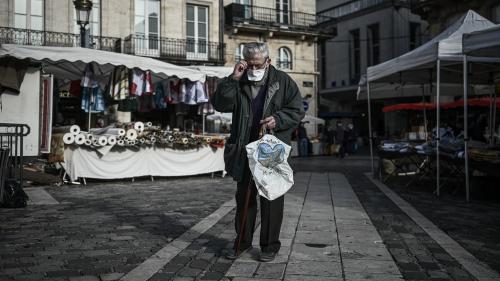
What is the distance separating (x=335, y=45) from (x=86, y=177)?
3680 centimetres

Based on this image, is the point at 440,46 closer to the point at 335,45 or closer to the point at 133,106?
the point at 133,106

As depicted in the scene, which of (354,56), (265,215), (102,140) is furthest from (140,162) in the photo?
(354,56)

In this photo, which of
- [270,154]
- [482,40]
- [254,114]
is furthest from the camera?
[482,40]

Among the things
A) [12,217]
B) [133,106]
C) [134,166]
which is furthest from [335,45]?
[12,217]

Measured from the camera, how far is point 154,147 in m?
11.7

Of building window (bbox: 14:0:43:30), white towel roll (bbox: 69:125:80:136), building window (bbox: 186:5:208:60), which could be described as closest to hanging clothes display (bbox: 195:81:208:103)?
white towel roll (bbox: 69:125:80:136)

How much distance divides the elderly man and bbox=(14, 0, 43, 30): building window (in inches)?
754

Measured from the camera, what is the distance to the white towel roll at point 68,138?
10.4 metres

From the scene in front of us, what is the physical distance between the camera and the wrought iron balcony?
88.6 feet

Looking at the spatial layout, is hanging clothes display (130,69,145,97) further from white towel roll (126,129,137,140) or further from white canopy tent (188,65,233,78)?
white towel roll (126,129,137,140)

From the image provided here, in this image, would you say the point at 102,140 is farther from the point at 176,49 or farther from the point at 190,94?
the point at 176,49

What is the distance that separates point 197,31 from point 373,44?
1970 centimetres

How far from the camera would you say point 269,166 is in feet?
13.7

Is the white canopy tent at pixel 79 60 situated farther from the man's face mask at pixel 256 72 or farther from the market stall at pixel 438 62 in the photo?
the man's face mask at pixel 256 72
